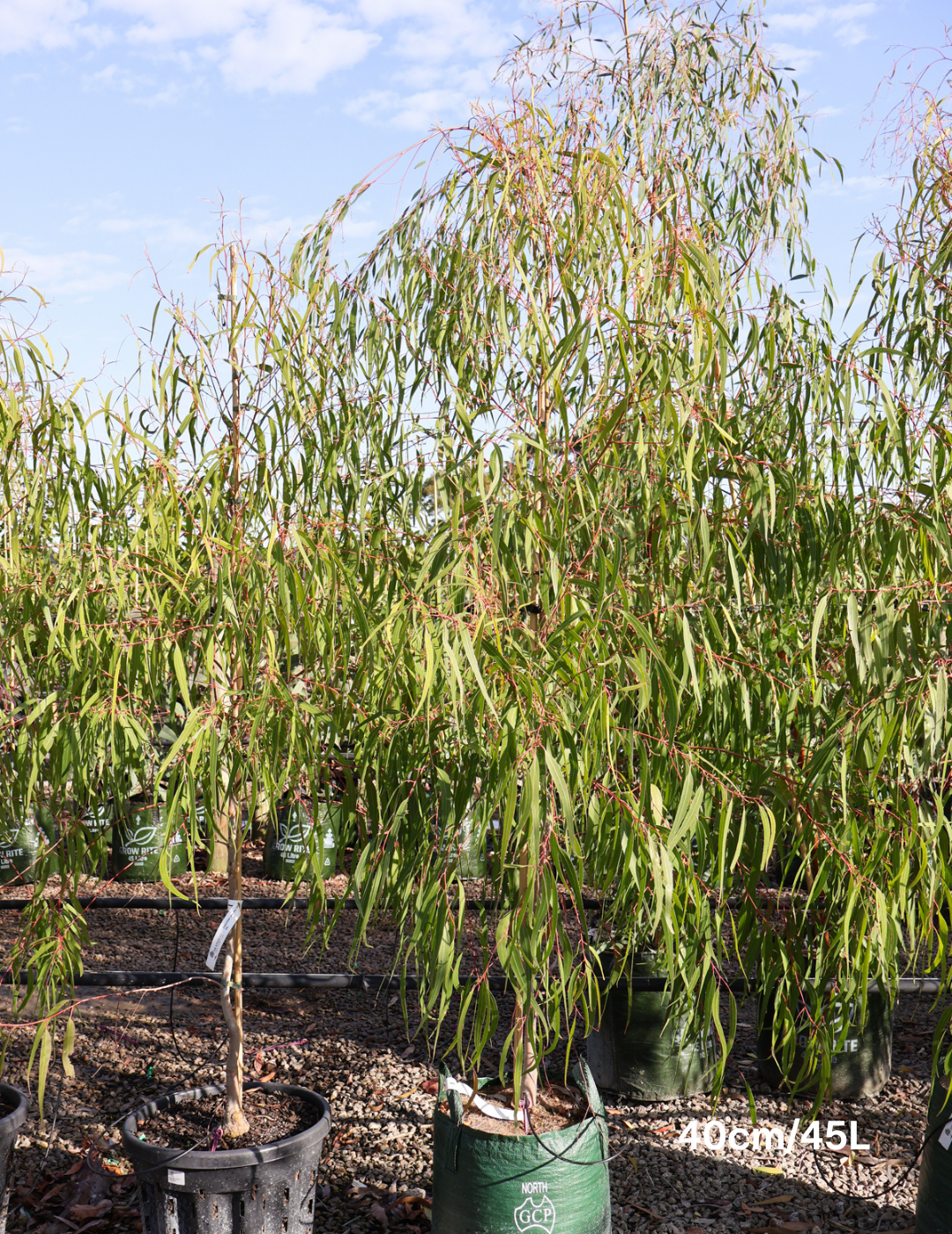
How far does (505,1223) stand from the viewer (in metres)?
1.98

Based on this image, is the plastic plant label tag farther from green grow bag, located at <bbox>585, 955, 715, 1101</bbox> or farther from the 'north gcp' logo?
green grow bag, located at <bbox>585, 955, 715, 1101</bbox>

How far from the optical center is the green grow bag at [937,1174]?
2.05 m

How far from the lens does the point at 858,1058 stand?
304 cm

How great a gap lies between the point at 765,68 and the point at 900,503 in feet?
9.31

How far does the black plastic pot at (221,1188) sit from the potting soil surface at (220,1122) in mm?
76

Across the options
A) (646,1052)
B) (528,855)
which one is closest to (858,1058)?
(646,1052)

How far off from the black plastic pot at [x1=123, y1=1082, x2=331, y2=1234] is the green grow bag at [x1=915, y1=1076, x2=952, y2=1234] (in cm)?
130

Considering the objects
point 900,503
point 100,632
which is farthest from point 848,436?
point 100,632

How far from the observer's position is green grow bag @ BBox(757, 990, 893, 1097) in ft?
9.86

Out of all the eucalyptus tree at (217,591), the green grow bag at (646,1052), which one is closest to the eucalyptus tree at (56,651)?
the eucalyptus tree at (217,591)

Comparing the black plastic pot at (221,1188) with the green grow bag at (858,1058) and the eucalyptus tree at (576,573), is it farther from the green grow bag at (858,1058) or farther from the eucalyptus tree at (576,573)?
the green grow bag at (858,1058)

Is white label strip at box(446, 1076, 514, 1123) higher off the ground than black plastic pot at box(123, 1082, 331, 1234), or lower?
higher

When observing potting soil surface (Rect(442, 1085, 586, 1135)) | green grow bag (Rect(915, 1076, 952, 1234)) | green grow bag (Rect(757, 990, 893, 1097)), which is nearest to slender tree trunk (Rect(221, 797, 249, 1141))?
potting soil surface (Rect(442, 1085, 586, 1135))

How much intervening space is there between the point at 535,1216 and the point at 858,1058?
148 cm
